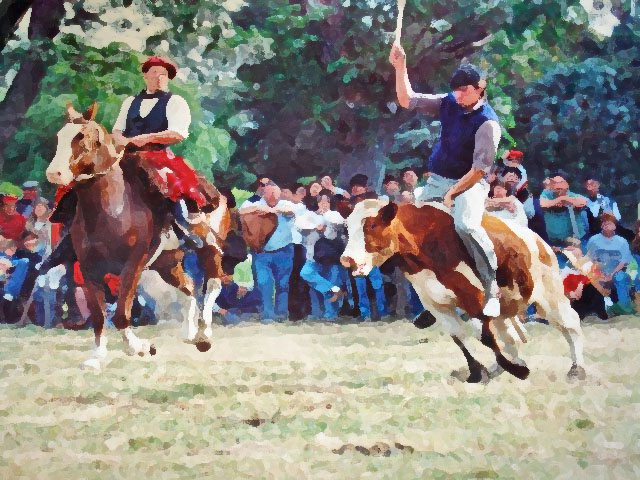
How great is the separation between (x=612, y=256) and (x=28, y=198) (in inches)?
114

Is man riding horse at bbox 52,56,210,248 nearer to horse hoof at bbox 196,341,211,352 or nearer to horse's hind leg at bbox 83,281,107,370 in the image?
horse's hind leg at bbox 83,281,107,370

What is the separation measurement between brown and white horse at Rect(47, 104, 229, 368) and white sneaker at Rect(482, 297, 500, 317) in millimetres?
1351

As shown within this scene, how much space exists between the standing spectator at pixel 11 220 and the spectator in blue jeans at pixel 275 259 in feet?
3.79

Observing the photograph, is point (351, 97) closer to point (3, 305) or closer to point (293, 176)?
point (293, 176)

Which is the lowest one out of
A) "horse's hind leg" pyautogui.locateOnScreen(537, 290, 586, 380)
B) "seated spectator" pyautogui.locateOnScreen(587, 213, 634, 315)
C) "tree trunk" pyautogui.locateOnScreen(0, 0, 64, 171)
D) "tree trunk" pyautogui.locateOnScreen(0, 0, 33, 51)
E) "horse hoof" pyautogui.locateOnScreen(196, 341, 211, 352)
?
"horse hoof" pyautogui.locateOnScreen(196, 341, 211, 352)

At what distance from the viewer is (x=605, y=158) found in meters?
4.35

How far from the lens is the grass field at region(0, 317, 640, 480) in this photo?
3131 mm

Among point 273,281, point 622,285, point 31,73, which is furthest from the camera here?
point 273,281

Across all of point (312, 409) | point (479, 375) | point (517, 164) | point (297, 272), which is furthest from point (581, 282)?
point (297, 272)

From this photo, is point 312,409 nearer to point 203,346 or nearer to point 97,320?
point 203,346

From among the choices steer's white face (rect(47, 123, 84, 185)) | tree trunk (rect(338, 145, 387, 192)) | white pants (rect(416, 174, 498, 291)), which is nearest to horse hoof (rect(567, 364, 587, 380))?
white pants (rect(416, 174, 498, 291))

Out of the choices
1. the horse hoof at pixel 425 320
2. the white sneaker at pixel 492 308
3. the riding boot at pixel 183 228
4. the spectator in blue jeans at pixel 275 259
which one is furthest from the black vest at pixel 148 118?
the white sneaker at pixel 492 308

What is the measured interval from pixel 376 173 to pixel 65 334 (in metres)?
1.92

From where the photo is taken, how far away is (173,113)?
4434 millimetres
